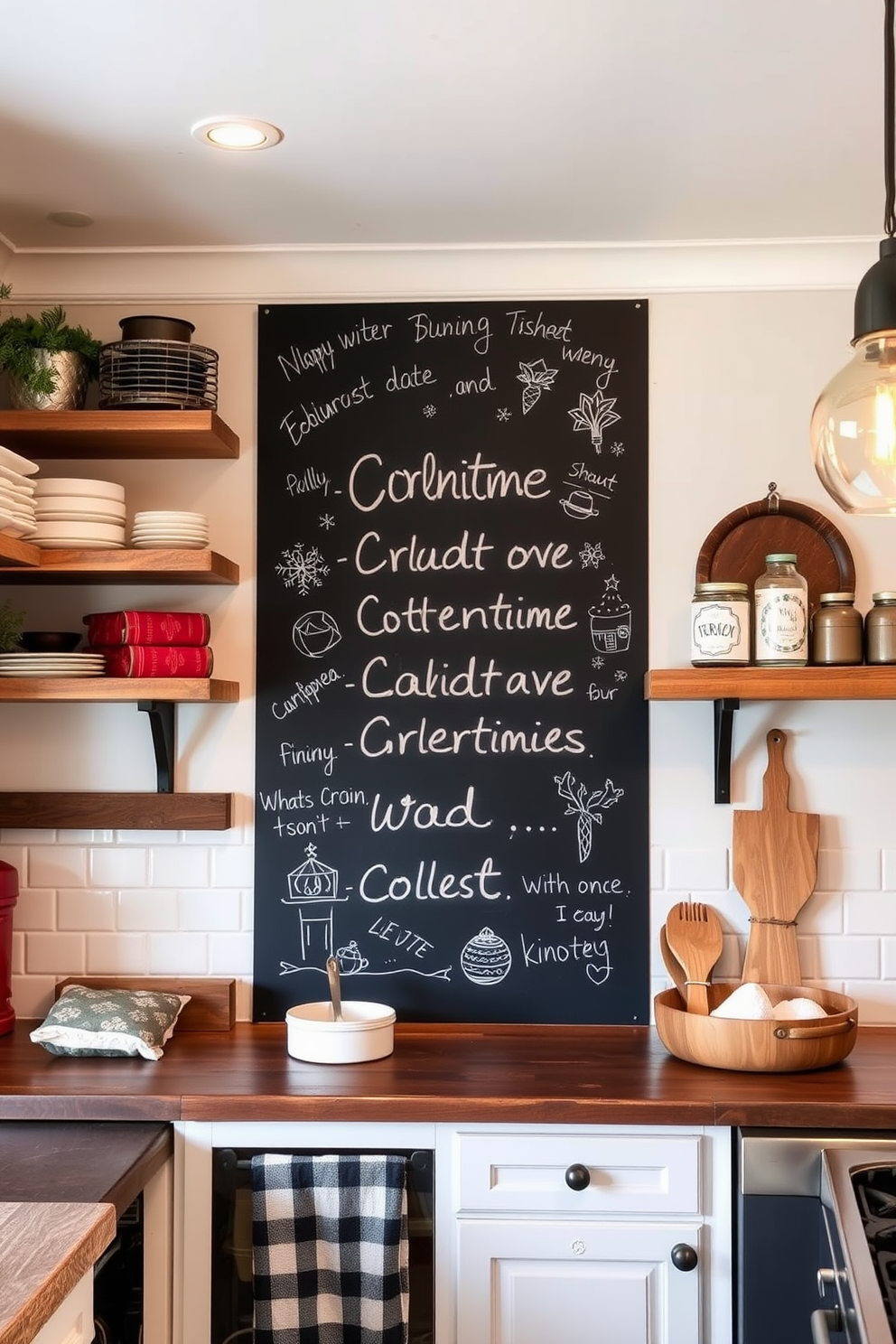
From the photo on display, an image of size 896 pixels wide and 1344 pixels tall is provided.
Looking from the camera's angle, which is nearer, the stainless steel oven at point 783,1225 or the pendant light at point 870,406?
the pendant light at point 870,406

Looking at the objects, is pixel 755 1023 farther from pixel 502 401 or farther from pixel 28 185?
pixel 28 185

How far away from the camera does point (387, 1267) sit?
2225 millimetres

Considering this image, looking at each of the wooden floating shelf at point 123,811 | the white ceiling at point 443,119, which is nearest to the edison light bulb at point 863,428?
the white ceiling at point 443,119

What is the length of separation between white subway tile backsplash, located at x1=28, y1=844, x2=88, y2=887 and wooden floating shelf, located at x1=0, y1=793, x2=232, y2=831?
0.22ft

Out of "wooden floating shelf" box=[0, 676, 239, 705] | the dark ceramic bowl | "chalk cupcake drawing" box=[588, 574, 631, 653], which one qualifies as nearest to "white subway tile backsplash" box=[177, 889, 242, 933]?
"wooden floating shelf" box=[0, 676, 239, 705]

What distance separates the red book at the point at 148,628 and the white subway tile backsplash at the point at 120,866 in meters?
0.48

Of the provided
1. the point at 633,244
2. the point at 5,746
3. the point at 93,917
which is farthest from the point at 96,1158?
the point at 633,244

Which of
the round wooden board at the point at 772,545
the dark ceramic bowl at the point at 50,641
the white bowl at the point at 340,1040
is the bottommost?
the white bowl at the point at 340,1040

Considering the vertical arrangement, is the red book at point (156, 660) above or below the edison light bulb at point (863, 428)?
below

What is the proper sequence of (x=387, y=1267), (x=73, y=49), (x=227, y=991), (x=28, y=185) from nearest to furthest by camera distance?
(x=73, y=49) < (x=387, y=1267) < (x=28, y=185) < (x=227, y=991)

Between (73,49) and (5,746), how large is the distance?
1.50m

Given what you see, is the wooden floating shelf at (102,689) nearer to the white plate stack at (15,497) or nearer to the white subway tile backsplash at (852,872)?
the white plate stack at (15,497)

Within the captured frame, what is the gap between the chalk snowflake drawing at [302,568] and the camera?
2840 mm

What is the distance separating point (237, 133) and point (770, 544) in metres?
1.38
